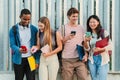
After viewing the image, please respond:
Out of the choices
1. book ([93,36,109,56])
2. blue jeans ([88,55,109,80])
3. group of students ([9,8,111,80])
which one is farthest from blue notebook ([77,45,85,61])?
book ([93,36,109,56])

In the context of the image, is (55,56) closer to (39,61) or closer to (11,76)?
(39,61)

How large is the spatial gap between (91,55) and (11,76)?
5.28 ft

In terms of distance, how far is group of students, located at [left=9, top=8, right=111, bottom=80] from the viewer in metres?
7.81

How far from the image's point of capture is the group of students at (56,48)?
25.6 feet

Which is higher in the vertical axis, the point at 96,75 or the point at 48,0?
the point at 48,0

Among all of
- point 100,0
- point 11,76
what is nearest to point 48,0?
point 100,0

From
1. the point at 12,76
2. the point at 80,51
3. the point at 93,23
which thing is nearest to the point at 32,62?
the point at 12,76

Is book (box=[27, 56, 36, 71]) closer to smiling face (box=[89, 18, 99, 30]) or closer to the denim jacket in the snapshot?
the denim jacket

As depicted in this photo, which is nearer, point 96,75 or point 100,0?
point 96,75

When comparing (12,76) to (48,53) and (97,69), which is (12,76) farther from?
(97,69)

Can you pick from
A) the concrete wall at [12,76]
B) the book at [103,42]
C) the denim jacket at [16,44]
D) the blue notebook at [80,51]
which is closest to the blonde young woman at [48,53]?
the denim jacket at [16,44]

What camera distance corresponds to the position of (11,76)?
8430mm

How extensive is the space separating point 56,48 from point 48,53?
0.18 meters

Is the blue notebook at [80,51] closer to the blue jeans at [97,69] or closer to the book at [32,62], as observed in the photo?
the blue jeans at [97,69]
